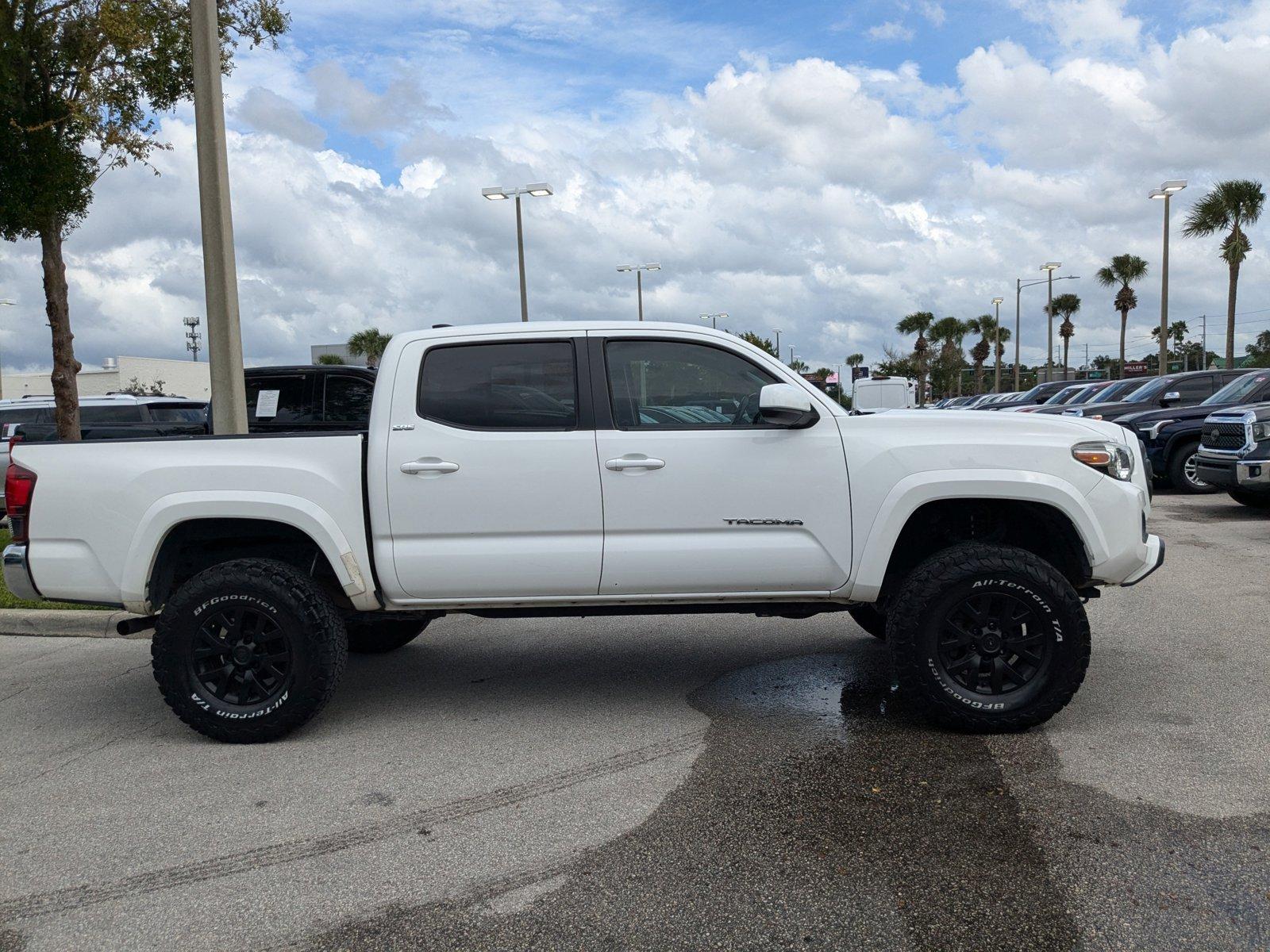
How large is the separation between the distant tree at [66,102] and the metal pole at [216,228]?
141 inches

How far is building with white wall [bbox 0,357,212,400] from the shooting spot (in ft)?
232

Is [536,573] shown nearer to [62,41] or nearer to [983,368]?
[62,41]

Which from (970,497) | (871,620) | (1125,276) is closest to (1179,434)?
(871,620)

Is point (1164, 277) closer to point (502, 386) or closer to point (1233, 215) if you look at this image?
point (1233, 215)

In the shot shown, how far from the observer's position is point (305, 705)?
4.92 metres

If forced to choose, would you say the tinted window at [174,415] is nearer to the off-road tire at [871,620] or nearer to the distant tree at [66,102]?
the distant tree at [66,102]

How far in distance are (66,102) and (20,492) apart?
310 inches

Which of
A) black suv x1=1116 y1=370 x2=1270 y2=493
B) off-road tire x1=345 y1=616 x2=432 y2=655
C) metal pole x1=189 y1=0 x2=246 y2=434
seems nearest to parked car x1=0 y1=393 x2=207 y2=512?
metal pole x1=189 y1=0 x2=246 y2=434

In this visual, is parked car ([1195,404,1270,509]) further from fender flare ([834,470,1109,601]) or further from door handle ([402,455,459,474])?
door handle ([402,455,459,474])

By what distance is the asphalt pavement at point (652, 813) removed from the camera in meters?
3.16

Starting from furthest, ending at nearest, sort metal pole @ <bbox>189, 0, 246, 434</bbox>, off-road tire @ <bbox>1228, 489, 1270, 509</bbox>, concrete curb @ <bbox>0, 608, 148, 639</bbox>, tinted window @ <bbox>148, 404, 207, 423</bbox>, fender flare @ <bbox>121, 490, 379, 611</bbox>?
1. tinted window @ <bbox>148, 404, 207, 423</bbox>
2. off-road tire @ <bbox>1228, 489, 1270, 509</bbox>
3. metal pole @ <bbox>189, 0, 246, 434</bbox>
4. concrete curb @ <bbox>0, 608, 148, 639</bbox>
5. fender flare @ <bbox>121, 490, 379, 611</bbox>

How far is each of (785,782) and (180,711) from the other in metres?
2.80

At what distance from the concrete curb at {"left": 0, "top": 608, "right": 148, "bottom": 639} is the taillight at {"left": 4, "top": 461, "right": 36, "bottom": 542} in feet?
9.05

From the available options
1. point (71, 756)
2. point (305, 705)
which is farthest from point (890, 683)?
point (71, 756)
